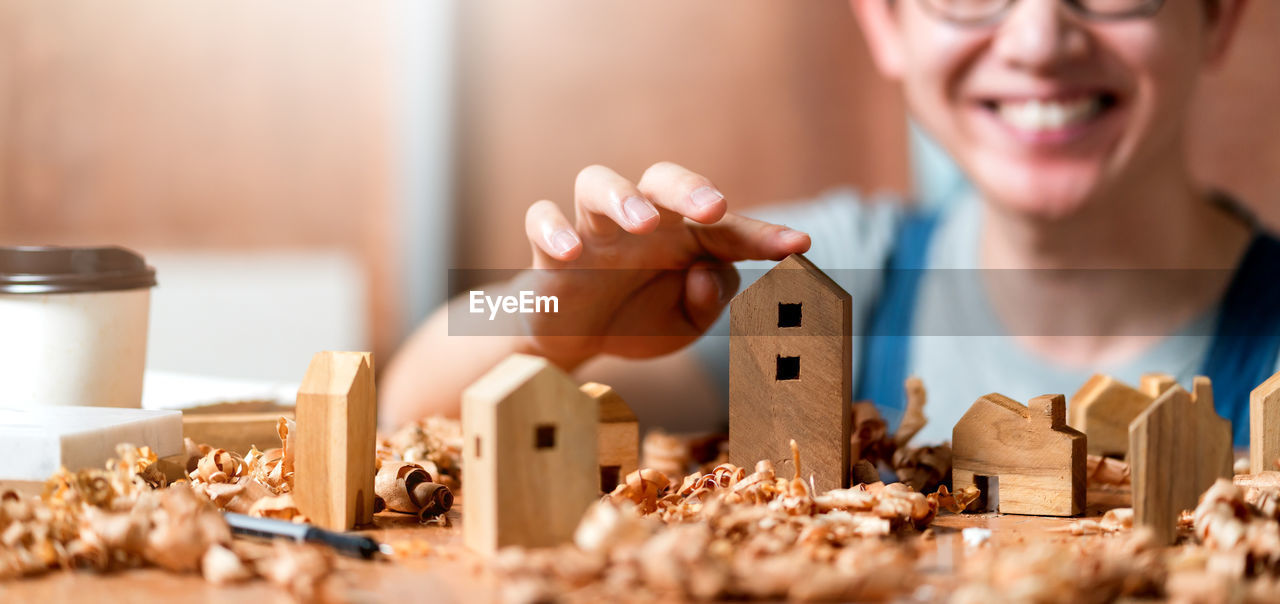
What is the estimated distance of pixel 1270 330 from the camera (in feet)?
4.67

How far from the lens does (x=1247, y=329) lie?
1438 millimetres

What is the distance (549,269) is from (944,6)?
77 centimetres

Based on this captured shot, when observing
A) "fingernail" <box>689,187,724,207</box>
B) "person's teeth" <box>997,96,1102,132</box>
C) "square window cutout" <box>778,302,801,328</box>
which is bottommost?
"square window cutout" <box>778,302,801,328</box>

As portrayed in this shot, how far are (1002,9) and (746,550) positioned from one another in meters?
1.00

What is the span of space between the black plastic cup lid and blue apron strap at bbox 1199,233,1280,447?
1.36 metres

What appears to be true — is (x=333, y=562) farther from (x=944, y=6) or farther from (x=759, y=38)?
(x=759, y=38)

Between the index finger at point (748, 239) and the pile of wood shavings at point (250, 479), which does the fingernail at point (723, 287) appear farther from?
the pile of wood shavings at point (250, 479)

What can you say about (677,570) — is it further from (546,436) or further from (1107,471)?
(1107,471)

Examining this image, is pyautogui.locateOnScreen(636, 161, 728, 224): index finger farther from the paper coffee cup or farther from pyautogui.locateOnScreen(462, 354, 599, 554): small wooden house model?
the paper coffee cup

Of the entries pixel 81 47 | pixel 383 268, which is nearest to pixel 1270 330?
pixel 383 268

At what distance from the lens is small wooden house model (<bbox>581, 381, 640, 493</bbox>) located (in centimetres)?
Answer: 71

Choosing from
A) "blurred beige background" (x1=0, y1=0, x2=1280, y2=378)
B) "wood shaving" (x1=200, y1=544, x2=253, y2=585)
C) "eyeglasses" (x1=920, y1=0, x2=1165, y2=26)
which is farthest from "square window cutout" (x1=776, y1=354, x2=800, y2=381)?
"blurred beige background" (x1=0, y1=0, x2=1280, y2=378)

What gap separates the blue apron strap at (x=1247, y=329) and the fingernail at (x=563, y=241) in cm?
109

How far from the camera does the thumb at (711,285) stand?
810mm
